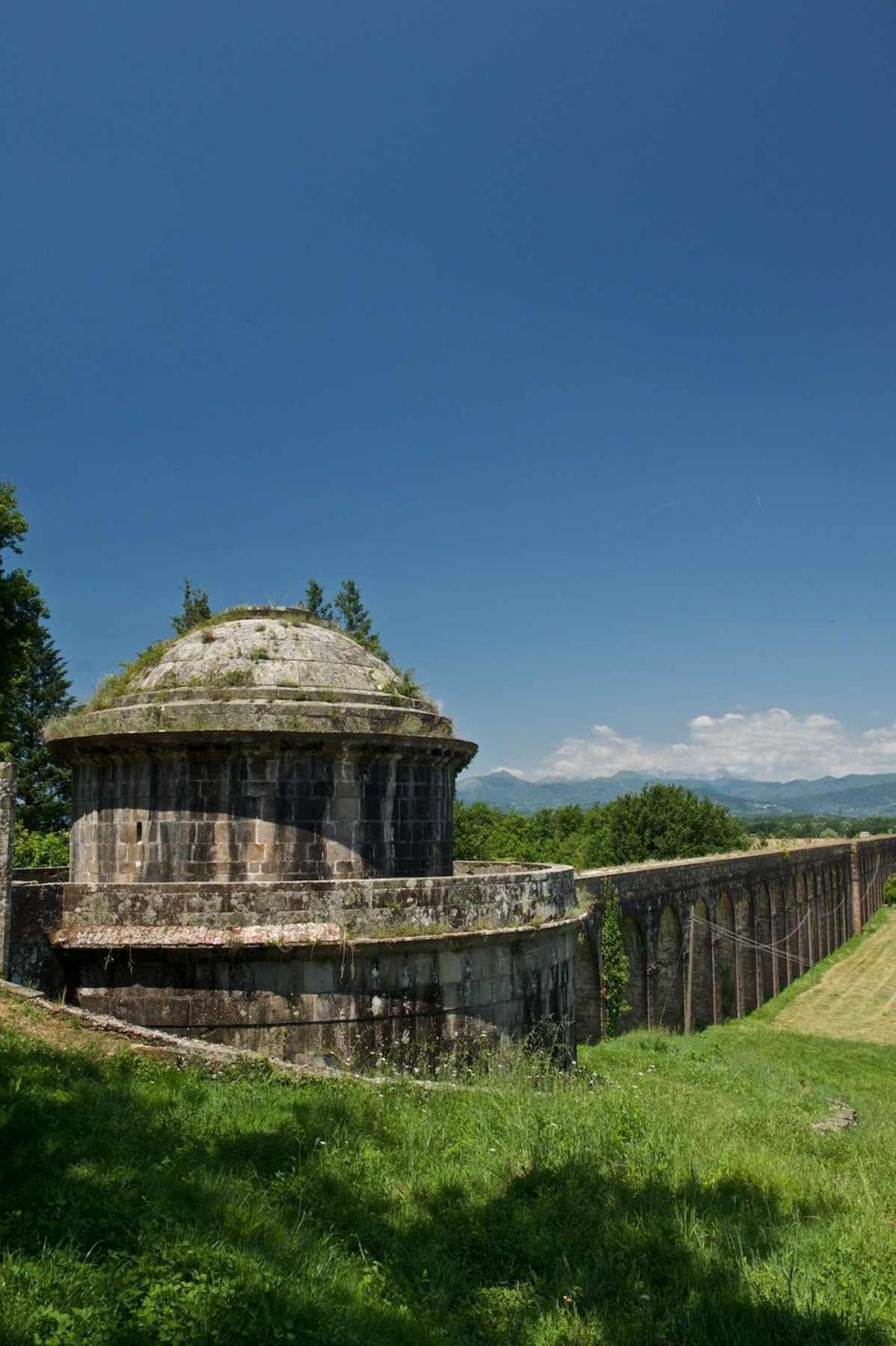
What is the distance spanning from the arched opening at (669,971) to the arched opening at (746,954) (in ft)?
17.4

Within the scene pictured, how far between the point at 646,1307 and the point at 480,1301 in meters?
0.82

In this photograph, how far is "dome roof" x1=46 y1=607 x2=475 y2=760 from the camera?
11.1 meters

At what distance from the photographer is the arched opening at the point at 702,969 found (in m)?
27.3

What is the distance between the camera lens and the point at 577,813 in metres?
60.0

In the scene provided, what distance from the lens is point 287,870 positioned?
11086 mm

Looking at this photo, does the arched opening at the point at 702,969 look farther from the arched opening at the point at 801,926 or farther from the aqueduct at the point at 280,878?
the aqueduct at the point at 280,878

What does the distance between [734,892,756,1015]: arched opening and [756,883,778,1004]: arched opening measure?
16.6 inches

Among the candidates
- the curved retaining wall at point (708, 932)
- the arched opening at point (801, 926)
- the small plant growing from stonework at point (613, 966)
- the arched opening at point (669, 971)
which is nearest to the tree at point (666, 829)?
the curved retaining wall at point (708, 932)

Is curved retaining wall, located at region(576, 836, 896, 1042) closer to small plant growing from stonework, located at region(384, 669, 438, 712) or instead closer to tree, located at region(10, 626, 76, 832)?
small plant growing from stonework, located at region(384, 669, 438, 712)

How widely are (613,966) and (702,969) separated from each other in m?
7.64

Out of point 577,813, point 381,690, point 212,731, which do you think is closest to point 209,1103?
point 212,731

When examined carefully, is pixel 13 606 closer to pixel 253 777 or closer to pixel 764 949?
pixel 253 777

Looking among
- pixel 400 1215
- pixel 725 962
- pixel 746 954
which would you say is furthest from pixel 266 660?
pixel 746 954

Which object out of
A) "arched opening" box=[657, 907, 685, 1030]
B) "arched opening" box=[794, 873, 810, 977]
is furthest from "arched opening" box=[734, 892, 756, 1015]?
"arched opening" box=[794, 873, 810, 977]
